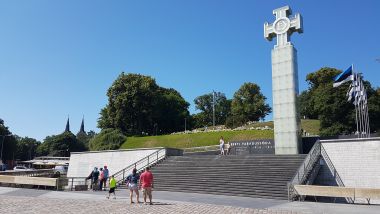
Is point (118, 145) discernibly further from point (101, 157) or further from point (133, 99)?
point (101, 157)

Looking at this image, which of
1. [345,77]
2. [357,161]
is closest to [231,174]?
[357,161]

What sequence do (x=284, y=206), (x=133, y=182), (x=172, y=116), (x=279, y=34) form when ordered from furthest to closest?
(x=172, y=116) → (x=279, y=34) → (x=133, y=182) → (x=284, y=206)

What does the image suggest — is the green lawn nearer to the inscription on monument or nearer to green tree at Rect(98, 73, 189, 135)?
green tree at Rect(98, 73, 189, 135)

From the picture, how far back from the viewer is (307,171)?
19516mm

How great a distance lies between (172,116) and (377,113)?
4179 cm

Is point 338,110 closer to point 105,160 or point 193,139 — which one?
point 193,139

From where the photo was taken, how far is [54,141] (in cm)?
10362

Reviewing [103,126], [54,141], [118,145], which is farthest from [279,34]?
[54,141]

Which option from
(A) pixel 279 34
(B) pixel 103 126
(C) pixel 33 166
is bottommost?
(C) pixel 33 166

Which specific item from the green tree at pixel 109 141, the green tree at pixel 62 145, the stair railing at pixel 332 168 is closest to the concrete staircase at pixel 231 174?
the stair railing at pixel 332 168

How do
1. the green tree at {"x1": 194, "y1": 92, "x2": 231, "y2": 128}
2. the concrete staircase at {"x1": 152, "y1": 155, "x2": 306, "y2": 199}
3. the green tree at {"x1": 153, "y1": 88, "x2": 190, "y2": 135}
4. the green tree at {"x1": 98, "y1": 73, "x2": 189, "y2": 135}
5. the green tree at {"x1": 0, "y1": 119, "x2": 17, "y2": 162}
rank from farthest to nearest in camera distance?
1. the green tree at {"x1": 194, "y1": 92, "x2": 231, "y2": 128}
2. the green tree at {"x1": 0, "y1": 119, "x2": 17, "y2": 162}
3. the green tree at {"x1": 153, "y1": 88, "x2": 190, "y2": 135}
4. the green tree at {"x1": 98, "y1": 73, "x2": 189, "y2": 135}
5. the concrete staircase at {"x1": 152, "y1": 155, "x2": 306, "y2": 199}

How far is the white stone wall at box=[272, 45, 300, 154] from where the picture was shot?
25438mm

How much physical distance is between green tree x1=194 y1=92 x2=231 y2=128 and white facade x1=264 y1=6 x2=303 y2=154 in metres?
68.5

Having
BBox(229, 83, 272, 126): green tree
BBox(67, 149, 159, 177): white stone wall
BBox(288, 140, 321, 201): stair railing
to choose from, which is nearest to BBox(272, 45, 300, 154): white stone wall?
BBox(288, 140, 321, 201): stair railing
